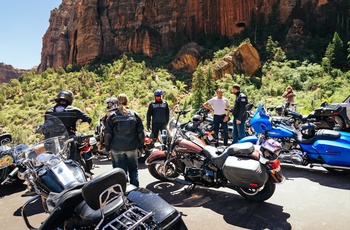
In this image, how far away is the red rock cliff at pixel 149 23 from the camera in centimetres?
4403

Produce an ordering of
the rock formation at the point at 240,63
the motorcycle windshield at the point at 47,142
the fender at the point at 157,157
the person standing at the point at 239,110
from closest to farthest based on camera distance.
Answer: the motorcycle windshield at the point at 47,142
the fender at the point at 157,157
the person standing at the point at 239,110
the rock formation at the point at 240,63

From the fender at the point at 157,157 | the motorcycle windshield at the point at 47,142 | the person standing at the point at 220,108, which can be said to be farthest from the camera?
the person standing at the point at 220,108

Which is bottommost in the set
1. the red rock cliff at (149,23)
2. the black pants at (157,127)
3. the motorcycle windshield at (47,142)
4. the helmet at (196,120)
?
the helmet at (196,120)

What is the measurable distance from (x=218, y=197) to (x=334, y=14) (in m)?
40.8

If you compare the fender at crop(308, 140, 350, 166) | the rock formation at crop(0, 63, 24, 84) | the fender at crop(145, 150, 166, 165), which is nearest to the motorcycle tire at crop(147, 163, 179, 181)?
the fender at crop(145, 150, 166, 165)

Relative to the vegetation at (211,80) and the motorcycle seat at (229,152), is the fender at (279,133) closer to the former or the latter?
the motorcycle seat at (229,152)

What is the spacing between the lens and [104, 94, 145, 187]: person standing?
381 centimetres

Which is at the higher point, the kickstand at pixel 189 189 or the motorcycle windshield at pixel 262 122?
the motorcycle windshield at pixel 262 122

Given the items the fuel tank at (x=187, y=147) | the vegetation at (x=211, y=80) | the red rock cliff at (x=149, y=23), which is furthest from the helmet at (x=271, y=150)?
the red rock cliff at (x=149, y=23)

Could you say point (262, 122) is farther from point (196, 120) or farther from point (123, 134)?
point (123, 134)

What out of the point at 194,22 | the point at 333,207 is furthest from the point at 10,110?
the point at 194,22

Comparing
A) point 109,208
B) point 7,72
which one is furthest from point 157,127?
point 7,72

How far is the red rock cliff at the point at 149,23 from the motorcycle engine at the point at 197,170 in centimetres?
4101

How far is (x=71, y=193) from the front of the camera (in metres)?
1.97
